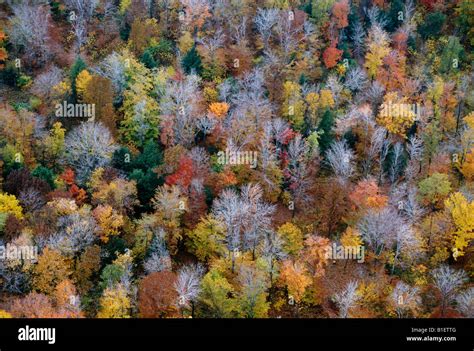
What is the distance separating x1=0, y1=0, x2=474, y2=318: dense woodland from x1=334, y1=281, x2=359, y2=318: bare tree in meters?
0.25

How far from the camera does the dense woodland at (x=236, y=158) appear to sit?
71.6 meters

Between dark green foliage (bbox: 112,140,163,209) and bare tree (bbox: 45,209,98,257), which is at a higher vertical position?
dark green foliage (bbox: 112,140,163,209)

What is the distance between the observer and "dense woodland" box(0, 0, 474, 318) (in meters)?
71.6

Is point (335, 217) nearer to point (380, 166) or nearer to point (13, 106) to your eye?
point (380, 166)

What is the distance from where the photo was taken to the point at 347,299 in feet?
234

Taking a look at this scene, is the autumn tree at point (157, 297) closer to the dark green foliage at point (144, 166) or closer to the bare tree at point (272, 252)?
the bare tree at point (272, 252)

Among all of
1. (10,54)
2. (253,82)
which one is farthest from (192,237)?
(10,54)

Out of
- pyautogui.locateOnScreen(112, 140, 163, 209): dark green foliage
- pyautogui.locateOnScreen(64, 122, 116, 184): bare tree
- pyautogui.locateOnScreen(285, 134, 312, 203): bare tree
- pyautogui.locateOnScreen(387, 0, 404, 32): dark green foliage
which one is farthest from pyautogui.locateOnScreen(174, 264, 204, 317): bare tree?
pyautogui.locateOnScreen(387, 0, 404, 32): dark green foliage

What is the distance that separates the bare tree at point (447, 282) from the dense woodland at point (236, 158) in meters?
0.33

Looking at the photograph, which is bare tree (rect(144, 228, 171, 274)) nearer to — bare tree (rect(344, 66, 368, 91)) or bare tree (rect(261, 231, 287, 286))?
bare tree (rect(261, 231, 287, 286))

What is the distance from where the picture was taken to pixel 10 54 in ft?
318

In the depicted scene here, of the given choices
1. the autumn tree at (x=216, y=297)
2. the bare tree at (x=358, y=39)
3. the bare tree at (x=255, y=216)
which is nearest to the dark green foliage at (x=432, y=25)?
the bare tree at (x=358, y=39)

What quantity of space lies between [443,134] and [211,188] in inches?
1245

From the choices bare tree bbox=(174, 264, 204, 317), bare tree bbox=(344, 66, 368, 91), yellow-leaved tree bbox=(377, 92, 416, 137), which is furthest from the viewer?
bare tree bbox=(344, 66, 368, 91)
